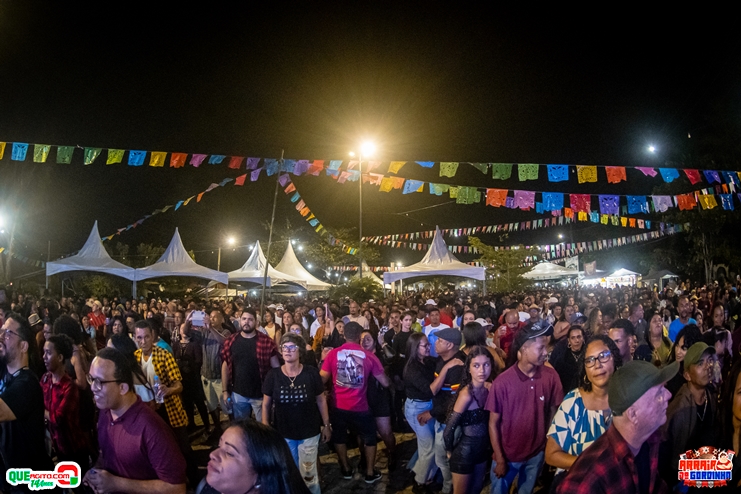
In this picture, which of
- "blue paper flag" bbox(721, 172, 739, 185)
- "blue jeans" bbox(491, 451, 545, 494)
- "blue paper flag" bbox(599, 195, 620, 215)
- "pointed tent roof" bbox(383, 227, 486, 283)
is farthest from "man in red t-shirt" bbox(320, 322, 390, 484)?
"blue paper flag" bbox(721, 172, 739, 185)

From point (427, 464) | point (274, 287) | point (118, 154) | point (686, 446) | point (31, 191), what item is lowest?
point (427, 464)

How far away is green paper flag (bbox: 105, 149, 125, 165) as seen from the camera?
14164 mm

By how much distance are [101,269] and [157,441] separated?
17.1 m

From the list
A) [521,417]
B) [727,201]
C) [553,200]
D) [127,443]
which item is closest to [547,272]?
[727,201]

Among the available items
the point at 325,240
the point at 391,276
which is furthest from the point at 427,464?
the point at 325,240

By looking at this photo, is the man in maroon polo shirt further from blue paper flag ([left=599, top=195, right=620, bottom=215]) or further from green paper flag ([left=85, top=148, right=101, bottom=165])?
blue paper flag ([left=599, top=195, right=620, bottom=215])

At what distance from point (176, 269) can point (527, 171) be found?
12.9 meters

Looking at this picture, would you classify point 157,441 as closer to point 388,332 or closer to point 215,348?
point 215,348

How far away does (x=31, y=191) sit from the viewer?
32.7 metres

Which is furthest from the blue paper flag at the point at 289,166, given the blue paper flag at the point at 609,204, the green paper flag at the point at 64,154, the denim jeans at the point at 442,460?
the denim jeans at the point at 442,460

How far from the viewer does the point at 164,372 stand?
5.08 meters

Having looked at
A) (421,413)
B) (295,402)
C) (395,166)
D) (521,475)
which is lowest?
(521,475)

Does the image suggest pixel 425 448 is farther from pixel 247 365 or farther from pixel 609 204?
pixel 609 204

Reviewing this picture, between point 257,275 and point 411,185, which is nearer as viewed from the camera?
point 411,185
